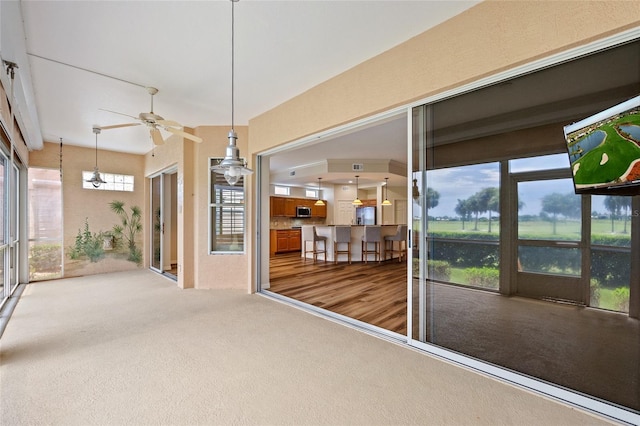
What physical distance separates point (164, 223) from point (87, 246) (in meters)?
1.54

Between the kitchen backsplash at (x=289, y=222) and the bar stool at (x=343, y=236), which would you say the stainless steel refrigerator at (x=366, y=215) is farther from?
the bar stool at (x=343, y=236)

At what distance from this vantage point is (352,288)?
16.2ft

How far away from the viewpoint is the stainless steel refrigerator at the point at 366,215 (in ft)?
36.7

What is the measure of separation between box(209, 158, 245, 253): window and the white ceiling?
4.84 feet

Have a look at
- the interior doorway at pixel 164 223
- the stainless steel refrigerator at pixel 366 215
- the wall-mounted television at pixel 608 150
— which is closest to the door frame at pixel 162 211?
the interior doorway at pixel 164 223

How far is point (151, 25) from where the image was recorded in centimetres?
238

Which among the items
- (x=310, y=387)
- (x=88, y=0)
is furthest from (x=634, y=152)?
(x=88, y=0)

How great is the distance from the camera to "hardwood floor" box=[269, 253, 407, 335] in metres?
3.62

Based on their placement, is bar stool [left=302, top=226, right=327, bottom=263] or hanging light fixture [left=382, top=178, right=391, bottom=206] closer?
bar stool [left=302, top=226, right=327, bottom=263]

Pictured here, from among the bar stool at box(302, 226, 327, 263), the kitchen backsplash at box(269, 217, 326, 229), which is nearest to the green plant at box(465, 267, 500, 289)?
the bar stool at box(302, 226, 327, 263)

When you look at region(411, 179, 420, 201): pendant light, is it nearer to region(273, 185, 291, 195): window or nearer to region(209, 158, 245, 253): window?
region(209, 158, 245, 253): window

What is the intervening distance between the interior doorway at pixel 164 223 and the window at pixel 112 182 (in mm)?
498

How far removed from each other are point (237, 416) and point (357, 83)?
3013mm

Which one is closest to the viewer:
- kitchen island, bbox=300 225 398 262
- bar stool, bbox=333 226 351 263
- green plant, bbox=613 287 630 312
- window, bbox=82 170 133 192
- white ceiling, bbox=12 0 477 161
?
green plant, bbox=613 287 630 312
